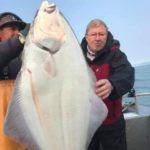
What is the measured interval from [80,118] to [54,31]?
0.56 meters

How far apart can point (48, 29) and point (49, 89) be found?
360 millimetres

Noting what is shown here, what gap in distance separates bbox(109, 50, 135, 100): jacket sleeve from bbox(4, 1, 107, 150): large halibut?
0.87 m

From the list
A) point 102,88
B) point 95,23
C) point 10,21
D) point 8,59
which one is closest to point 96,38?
point 95,23

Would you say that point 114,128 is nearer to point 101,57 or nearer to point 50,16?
point 101,57

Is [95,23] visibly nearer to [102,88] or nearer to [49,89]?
[102,88]

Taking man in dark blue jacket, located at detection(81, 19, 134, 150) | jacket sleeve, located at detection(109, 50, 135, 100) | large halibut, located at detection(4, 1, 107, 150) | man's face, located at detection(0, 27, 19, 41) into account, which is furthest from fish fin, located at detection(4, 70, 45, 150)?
man in dark blue jacket, located at detection(81, 19, 134, 150)

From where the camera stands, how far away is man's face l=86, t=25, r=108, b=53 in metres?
4.03

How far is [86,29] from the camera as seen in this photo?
4215 millimetres

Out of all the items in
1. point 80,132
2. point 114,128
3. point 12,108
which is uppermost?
point 12,108

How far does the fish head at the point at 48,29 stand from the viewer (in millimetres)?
2395

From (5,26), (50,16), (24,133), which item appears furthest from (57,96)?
(5,26)

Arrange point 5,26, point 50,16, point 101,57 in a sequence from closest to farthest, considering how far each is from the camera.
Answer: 1. point 50,16
2. point 5,26
3. point 101,57

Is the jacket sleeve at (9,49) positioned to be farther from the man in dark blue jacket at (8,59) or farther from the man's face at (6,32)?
the man's face at (6,32)

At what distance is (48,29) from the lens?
7.86ft
